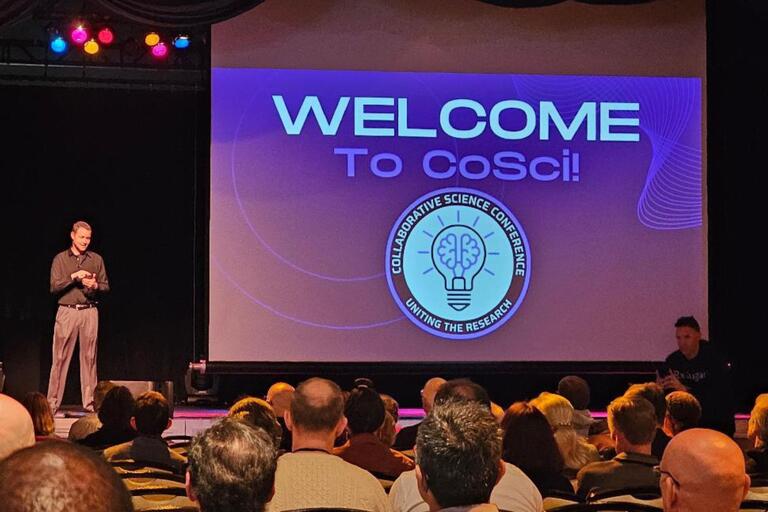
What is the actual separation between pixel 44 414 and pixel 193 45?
5821 millimetres

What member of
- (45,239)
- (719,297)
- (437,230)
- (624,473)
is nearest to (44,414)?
(624,473)

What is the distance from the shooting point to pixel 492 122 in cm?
905

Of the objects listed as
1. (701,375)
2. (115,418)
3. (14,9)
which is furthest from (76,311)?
(701,375)

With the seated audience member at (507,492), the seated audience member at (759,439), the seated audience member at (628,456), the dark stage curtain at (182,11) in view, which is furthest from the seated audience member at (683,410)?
the dark stage curtain at (182,11)

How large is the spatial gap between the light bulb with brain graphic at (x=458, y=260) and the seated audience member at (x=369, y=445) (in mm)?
4743

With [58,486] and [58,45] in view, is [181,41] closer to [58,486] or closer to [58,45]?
[58,45]

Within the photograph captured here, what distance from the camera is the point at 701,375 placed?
7.39m

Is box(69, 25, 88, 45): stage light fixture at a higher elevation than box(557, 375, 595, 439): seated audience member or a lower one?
higher

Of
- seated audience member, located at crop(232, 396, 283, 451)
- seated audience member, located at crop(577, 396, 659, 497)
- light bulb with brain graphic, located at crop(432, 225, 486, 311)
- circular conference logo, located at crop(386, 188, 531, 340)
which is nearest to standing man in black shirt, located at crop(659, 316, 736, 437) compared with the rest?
circular conference logo, located at crop(386, 188, 531, 340)

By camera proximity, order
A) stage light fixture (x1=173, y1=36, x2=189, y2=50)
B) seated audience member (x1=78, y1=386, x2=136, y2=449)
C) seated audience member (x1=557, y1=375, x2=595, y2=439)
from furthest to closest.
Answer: stage light fixture (x1=173, y1=36, x2=189, y2=50), seated audience member (x1=557, y1=375, x2=595, y2=439), seated audience member (x1=78, y1=386, x2=136, y2=449)

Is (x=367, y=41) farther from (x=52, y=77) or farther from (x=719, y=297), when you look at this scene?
(x=719, y=297)

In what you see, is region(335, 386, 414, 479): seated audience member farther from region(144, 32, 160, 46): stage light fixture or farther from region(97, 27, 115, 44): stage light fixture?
region(144, 32, 160, 46): stage light fixture

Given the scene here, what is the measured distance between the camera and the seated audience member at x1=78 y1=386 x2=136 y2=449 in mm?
4492

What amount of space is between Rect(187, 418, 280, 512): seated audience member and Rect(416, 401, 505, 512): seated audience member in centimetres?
31
